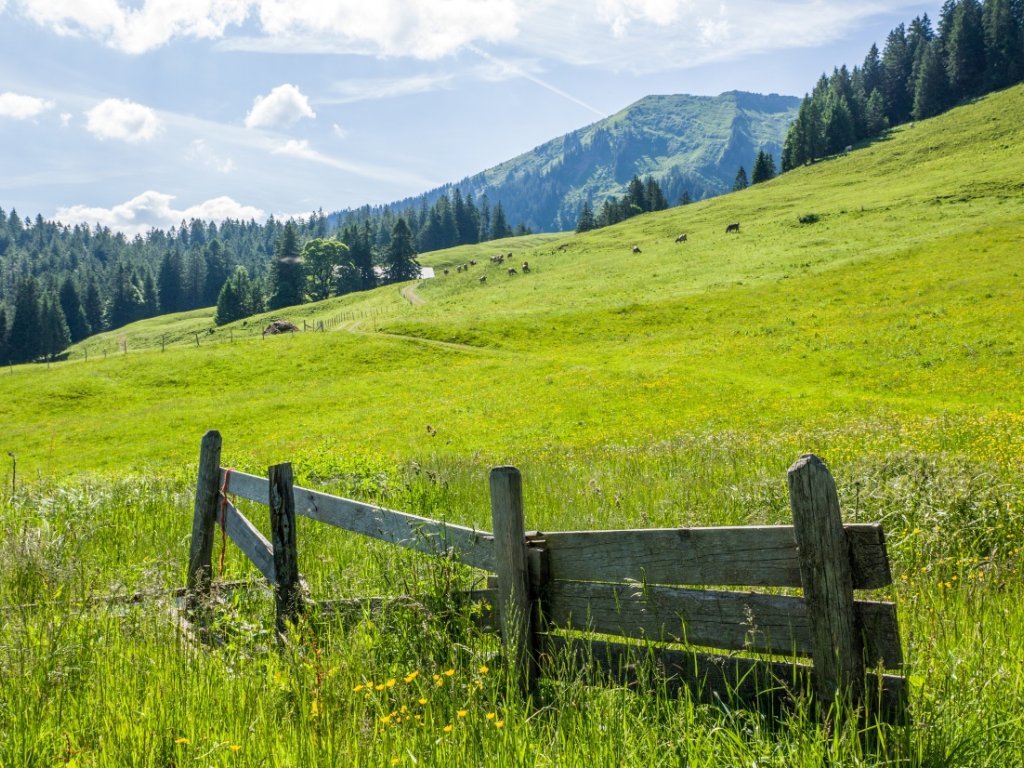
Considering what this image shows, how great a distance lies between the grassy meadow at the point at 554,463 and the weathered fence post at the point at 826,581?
11.8 inches

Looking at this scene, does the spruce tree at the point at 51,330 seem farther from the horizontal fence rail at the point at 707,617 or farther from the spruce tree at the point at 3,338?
the horizontal fence rail at the point at 707,617

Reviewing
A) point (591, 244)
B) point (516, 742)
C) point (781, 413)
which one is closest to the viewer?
point (516, 742)

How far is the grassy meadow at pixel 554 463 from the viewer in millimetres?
3824

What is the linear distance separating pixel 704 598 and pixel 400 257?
14056 cm

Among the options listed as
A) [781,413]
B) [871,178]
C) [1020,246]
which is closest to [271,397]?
[781,413]

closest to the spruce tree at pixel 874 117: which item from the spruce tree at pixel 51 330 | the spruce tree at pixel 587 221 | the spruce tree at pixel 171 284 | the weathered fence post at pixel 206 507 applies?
the spruce tree at pixel 587 221

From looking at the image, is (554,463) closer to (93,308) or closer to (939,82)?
(939,82)

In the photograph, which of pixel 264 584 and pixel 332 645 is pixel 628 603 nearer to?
pixel 332 645

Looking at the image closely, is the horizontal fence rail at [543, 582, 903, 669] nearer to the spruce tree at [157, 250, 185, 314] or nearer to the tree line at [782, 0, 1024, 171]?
the tree line at [782, 0, 1024, 171]

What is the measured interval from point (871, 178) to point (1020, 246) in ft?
176

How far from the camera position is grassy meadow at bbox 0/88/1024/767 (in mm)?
3824

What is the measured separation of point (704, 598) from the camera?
417 centimetres

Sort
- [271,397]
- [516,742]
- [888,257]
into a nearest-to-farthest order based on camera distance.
A: [516,742] → [271,397] → [888,257]

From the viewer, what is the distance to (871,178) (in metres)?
101
